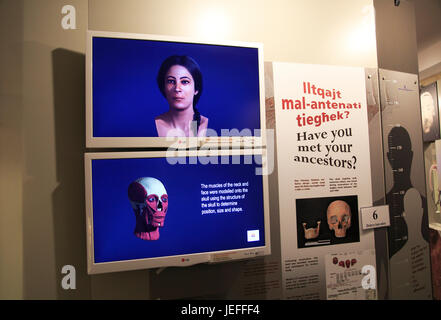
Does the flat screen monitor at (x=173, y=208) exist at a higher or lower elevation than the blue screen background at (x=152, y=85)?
lower

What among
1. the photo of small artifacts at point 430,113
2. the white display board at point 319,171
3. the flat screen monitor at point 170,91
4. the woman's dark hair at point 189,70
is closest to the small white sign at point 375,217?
the white display board at point 319,171

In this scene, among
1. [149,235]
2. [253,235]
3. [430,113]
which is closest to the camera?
[149,235]

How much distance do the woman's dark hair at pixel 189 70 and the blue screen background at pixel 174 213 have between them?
27 cm

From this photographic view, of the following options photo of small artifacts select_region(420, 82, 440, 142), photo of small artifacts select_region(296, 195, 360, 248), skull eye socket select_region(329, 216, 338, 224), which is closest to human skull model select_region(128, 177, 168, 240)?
photo of small artifacts select_region(296, 195, 360, 248)

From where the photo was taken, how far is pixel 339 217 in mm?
1463

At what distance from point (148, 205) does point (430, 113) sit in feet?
11.6

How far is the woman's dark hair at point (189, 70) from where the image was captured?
1176 mm

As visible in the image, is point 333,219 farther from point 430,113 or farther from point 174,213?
point 430,113

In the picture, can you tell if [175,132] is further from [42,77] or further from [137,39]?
[42,77]

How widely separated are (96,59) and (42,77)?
319 millimetres

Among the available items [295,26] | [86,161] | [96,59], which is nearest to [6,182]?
[86,161]

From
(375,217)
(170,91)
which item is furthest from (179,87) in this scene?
(375,217)

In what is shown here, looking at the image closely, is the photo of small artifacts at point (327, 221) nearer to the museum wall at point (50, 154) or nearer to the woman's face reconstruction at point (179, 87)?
the museum wall at point (50, 154)

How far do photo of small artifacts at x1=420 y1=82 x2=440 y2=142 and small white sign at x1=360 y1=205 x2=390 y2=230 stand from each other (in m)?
1.99
